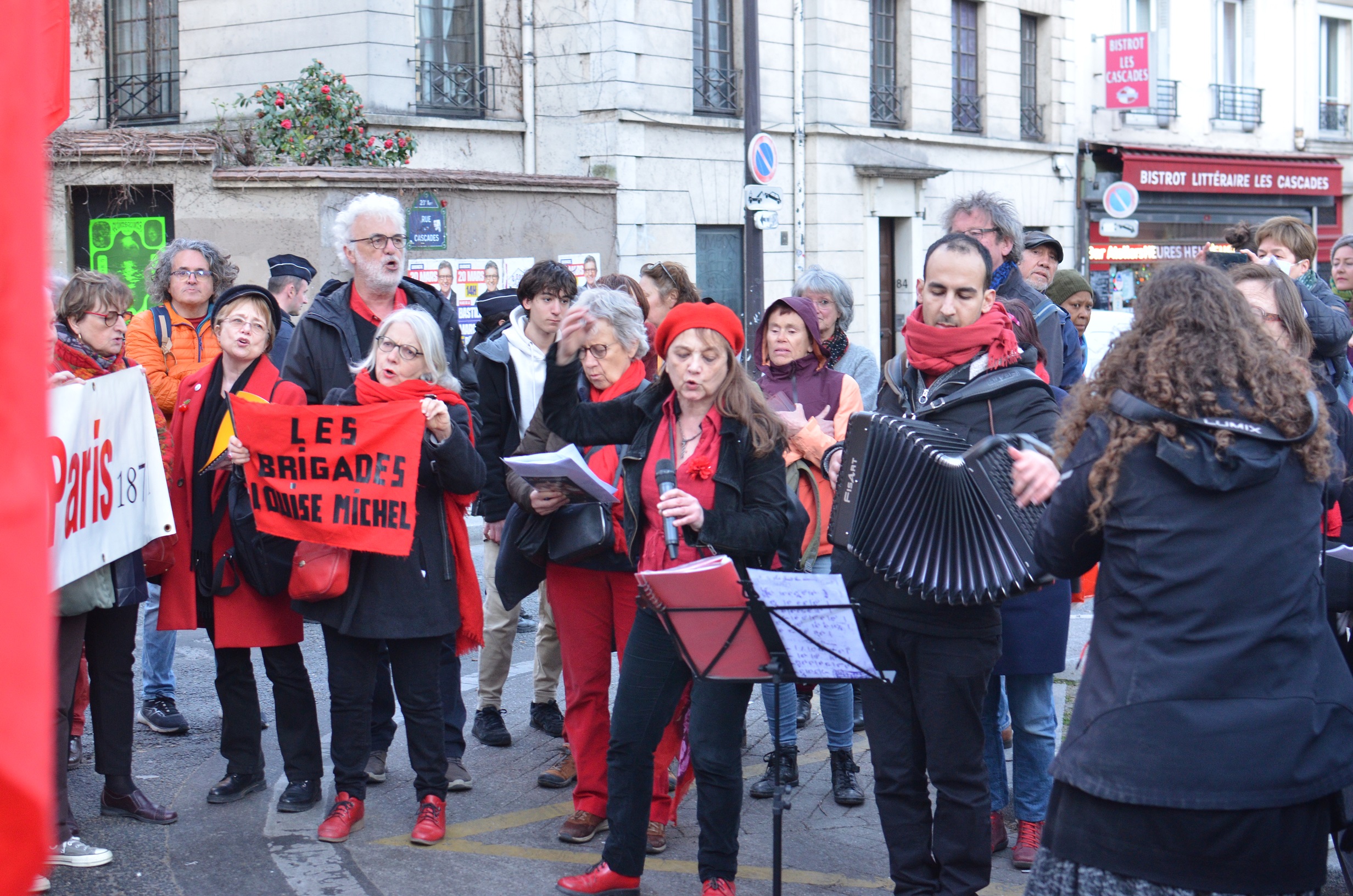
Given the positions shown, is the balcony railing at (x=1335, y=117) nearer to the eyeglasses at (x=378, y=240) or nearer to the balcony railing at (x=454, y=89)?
the balcony railing at (x=454, y=89)

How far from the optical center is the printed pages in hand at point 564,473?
14.8 feet

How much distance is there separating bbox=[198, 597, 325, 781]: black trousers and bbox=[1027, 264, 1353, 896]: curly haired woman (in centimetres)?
321

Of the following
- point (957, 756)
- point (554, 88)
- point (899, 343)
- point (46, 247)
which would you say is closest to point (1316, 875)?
point (957, 756)

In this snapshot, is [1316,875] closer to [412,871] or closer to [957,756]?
[957,756]

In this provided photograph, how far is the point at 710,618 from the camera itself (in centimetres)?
392

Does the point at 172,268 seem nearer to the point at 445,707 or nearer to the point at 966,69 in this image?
the point at 445,707

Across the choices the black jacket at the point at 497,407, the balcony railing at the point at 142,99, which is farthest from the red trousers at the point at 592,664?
the balcony railing at the point at 142,99

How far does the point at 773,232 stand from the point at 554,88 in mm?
4020

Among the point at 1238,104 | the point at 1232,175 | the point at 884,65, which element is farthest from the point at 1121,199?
the point at 1238,104

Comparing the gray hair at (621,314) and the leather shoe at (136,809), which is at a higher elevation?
the gray hair at (621,314)

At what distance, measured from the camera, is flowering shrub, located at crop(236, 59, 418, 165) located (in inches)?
572

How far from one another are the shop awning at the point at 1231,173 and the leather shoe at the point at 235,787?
77.7ft

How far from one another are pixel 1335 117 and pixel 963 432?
30895mm

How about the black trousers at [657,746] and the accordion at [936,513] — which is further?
the black trousers at [657,746]
